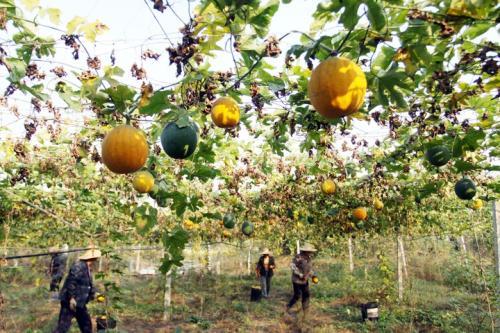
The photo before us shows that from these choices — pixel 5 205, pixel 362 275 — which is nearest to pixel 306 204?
pixel 5 205

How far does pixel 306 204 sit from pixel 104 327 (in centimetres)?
452

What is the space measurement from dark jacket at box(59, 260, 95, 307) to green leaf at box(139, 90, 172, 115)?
18.0 feet

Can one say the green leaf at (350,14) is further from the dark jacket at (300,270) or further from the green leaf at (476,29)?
the dark jacket at (300,270)

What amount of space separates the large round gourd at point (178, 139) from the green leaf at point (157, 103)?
144mm

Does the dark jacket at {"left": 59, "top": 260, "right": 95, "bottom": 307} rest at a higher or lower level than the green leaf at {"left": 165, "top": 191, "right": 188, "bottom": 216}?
lower

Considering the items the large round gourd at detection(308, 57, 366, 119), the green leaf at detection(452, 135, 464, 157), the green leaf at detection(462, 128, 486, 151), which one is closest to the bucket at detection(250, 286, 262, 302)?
the green leaf at detection(452, 135, 464, 157)

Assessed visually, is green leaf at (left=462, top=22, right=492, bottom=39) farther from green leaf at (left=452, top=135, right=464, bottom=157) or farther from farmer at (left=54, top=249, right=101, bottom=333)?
farmer at (left=54, top=249, right=101, bottom=333)

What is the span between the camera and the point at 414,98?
3551 millimetres

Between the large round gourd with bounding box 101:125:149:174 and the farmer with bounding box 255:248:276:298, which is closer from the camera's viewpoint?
the large round gourd with bounding box 101:125:149:174

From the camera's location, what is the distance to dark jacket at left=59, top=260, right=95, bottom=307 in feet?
22.8

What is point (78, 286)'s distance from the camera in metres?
6.98

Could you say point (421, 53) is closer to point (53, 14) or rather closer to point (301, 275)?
point (53, 14)

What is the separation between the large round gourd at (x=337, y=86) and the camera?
193 centimetres

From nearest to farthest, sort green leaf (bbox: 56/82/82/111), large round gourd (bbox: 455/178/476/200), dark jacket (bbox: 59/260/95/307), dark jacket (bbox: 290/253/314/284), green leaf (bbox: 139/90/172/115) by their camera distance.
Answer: green leaf (bbox: 139/90/172/115) → green leaf (bbox: 56/82/82/111) → large round gourd (bbox: 455/178/476/200) → dark jacket (bbox: 59/260/95/307) → dark jacket (bbox: 290/253/314/284)
